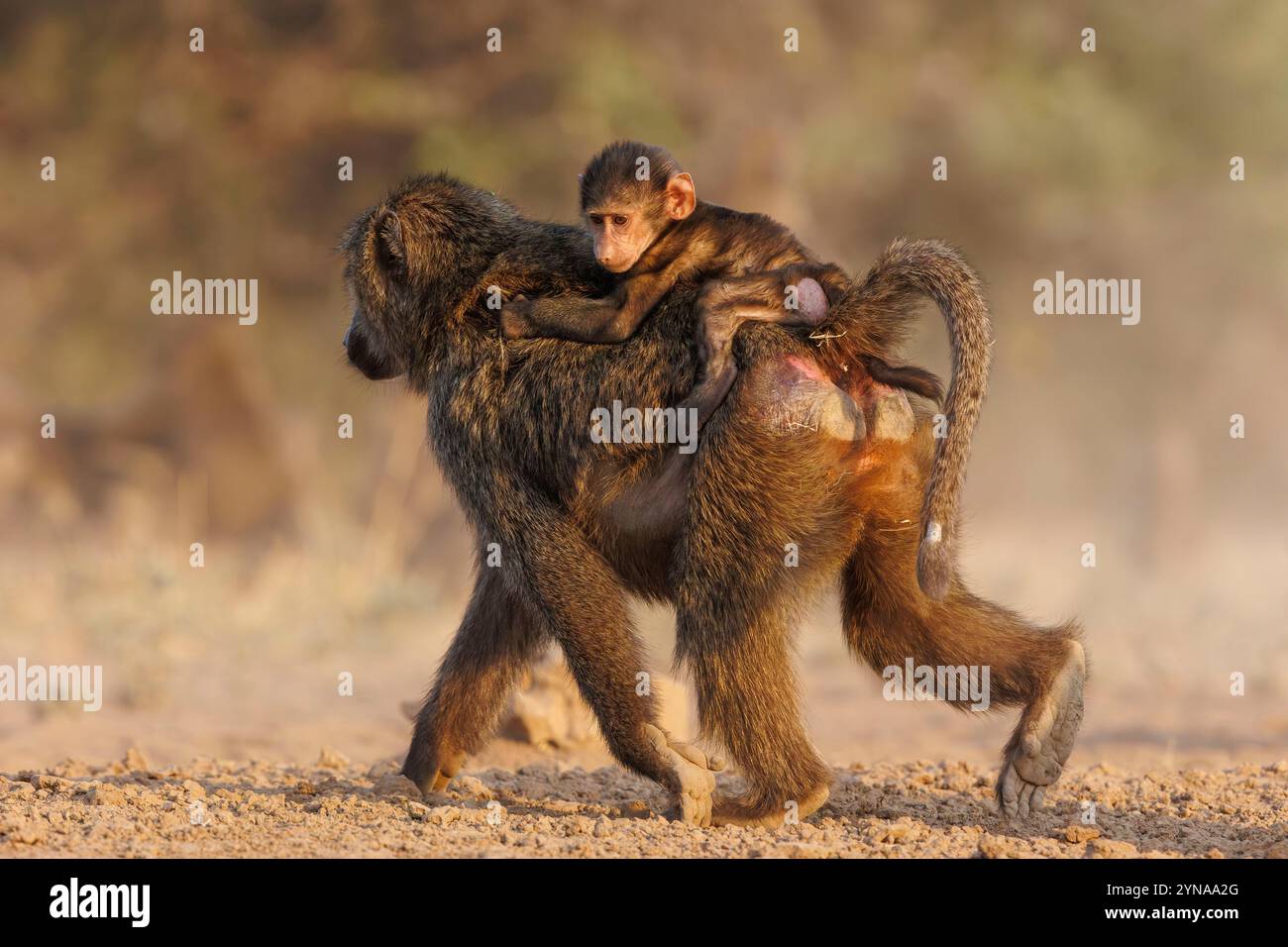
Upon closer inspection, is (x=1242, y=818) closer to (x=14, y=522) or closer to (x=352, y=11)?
(x=14, y=522)

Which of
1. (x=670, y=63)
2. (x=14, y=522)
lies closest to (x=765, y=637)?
(x=14, y=522)

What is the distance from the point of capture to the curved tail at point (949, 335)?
4031 millimetres

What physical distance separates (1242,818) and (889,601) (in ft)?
4.00

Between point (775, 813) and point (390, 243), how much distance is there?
2006mm

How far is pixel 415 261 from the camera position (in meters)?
4.74

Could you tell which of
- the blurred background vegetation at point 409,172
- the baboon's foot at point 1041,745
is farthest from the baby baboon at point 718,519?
the blurred background vegetation at point 409,172

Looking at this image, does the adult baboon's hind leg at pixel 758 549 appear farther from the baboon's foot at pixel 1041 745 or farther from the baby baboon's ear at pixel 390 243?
the baby baboon's ear at pixel 390 243

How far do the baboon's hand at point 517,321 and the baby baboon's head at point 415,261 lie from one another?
0.64 feet

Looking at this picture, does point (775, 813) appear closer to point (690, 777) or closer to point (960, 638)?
point (690, 777)

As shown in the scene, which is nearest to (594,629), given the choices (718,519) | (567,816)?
(718,519)

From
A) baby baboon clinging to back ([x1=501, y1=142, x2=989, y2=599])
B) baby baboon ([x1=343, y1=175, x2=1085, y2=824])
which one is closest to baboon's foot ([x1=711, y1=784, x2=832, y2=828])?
baby baboon ([x1=343, y1=175, x2=1085, y2=824])

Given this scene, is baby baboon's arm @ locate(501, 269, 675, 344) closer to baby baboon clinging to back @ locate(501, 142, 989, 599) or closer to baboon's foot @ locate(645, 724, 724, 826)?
baby baboon clinging to back @ locate(501, 142, 989, 599)

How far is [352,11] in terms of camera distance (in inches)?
542

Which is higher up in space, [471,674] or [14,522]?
[14,522]
